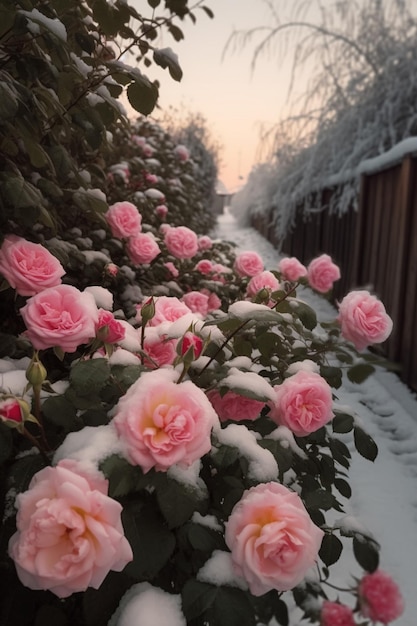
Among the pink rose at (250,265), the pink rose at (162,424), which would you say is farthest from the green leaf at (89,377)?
the pink rose at (250,265)

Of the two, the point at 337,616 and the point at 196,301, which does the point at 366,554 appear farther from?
the point at 196,301

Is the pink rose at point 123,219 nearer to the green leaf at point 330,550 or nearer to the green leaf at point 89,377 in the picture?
the green leaf at point 89,377

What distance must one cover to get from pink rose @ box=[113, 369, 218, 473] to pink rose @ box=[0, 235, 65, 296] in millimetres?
439

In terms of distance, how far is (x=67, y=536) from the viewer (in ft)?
2.21

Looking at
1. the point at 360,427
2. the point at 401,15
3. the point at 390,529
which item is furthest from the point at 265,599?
the point at 401,15

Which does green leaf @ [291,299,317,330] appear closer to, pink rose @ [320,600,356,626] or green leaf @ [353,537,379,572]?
green leaf @ [353,537,379,572]

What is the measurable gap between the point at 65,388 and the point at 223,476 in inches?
12.9

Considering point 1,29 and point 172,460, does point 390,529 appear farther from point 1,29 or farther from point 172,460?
point 1,29

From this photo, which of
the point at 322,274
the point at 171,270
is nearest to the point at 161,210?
the point at 171,270

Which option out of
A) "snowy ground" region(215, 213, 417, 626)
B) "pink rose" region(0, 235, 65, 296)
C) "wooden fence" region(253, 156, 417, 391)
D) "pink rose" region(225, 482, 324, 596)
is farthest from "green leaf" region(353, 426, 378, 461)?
"wooden fence" region(253, 156, 417, 391)

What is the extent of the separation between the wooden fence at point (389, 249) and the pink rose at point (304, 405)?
2.01 metres

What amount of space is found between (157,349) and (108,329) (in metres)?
0.18

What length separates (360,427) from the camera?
46.8 inches

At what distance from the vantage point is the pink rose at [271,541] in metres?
0.73
